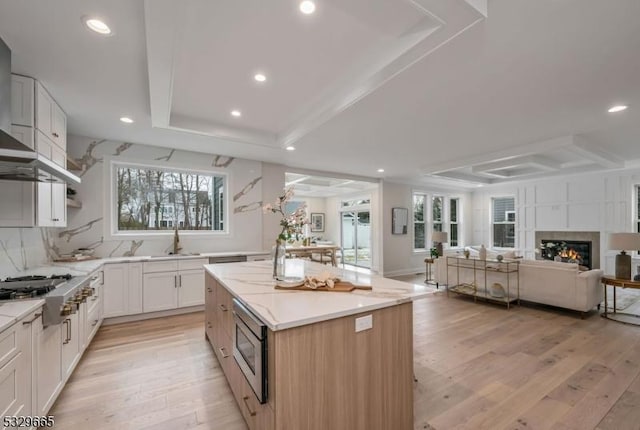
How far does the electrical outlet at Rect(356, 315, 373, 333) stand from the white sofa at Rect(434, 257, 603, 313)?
160 inches

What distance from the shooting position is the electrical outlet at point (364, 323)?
4.85 feet

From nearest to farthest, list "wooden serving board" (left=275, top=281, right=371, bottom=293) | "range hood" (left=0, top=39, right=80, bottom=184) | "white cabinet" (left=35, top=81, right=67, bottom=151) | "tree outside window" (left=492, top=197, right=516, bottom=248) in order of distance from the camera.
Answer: "range hood" (left=0, top=39, right=80, bottom=184) < "wooden serving board" (left=275, top=281, right=371, bottom=293) < "white cabinet" (left=35, top=81, right=67, bottom=151) < "tree outside window" (left=492, top=197, right=516, bottom=248)

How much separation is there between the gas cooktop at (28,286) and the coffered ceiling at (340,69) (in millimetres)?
1719

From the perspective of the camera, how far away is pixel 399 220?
7488 mm

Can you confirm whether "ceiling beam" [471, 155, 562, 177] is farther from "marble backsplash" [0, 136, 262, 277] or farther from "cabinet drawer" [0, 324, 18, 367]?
"cabinet drawer" [0, 324, 18, 367]

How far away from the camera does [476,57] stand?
204cm

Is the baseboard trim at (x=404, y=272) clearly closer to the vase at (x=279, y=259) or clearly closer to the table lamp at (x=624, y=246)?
the table lamp at (x=624, y=246)

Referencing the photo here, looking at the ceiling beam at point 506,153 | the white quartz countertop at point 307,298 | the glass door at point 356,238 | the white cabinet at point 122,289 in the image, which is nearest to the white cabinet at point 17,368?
the white quartz countertop at point 307,298

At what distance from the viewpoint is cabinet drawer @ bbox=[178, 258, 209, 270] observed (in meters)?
4.06

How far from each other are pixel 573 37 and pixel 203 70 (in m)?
2.75

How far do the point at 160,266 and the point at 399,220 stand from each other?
573 cm

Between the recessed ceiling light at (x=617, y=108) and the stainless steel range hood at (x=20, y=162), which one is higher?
the recessed ceiling light at (x=617, y=108)

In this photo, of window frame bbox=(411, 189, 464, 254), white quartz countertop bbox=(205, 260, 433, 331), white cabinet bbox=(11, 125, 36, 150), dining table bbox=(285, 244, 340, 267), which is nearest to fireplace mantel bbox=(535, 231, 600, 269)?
window frame bbox=(411, 189, 464, 254)

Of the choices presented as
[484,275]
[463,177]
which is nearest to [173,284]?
[484,275]
